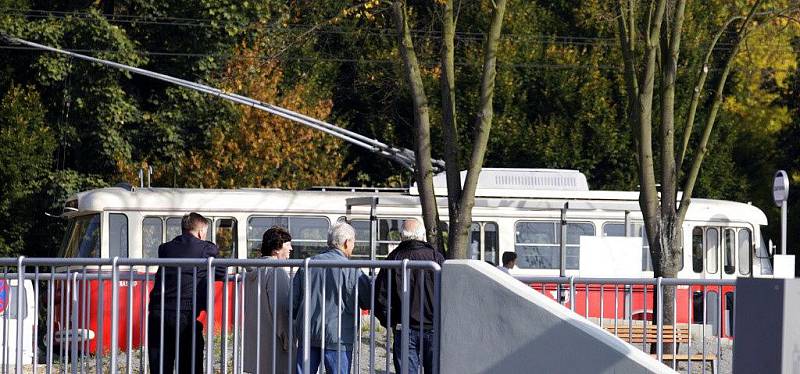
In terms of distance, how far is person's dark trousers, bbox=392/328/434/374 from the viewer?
9.11m

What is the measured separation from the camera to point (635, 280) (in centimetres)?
1038

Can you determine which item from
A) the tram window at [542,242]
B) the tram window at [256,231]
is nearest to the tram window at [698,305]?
the tram window at [542,242]

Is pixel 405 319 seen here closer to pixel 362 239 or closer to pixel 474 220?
pixel 362 239

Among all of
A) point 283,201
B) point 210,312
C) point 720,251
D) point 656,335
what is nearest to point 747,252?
point 720,251

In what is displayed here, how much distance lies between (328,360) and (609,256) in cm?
929

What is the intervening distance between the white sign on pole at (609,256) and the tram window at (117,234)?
838 centimetres

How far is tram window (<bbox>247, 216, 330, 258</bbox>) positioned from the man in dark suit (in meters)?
12.9

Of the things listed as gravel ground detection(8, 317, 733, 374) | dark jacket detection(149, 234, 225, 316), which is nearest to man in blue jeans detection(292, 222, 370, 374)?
gravel ground detection(8, 317, 733, 374)

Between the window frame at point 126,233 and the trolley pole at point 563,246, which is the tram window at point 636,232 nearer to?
the trolley pole at point 563,246

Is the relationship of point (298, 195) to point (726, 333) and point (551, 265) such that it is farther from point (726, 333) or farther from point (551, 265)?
point (726, 333)

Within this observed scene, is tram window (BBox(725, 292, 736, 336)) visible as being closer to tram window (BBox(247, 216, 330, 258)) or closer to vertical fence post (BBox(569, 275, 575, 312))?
vertical fence post (BBox(569, 275, 575, 312))

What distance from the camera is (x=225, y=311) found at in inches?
373

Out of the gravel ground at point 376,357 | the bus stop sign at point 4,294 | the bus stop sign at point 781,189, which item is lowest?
the gravel ground at point 376,357

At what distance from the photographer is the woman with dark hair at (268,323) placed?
923 centimetres
